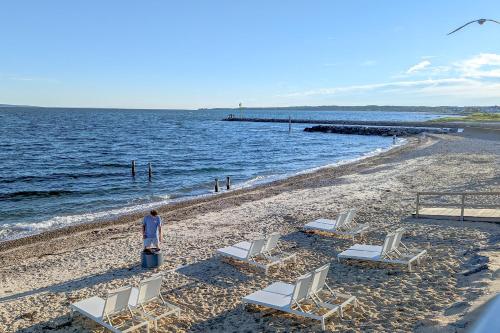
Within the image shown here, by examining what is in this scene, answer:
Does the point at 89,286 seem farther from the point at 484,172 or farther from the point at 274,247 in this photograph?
the point at 484,172

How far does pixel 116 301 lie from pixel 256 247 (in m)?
4.11

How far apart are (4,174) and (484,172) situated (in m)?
31.3

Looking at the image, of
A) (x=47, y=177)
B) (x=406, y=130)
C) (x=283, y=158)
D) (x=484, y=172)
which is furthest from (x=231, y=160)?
(x=406, y=130)

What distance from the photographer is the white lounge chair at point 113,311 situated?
7.35 metres

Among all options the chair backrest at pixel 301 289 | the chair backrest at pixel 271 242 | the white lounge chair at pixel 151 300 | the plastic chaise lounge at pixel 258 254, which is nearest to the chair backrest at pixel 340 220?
the plastic chaise lounge at pixel 258 254

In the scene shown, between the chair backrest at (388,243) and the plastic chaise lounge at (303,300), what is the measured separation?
2.46 metres

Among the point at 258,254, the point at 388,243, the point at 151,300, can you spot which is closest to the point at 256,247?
the point at 258,254

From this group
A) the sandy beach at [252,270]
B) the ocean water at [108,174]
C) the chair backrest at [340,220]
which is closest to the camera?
the sandy beach at [252,270]

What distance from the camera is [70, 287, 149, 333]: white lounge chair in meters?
7.35

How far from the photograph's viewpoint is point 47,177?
3105 cm

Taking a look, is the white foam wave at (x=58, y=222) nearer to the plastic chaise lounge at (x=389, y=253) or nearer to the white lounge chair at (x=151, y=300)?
the white lounge chair at (x=151, y=300)

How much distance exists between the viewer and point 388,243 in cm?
1053

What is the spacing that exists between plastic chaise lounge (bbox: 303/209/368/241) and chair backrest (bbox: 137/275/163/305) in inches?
257

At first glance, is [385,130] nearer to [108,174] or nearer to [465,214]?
[108,174]
